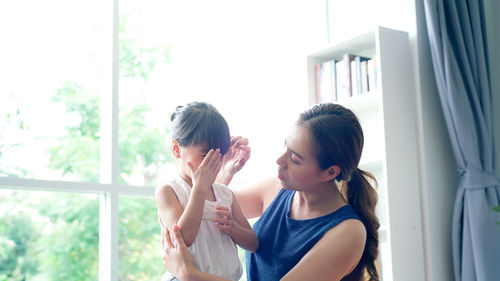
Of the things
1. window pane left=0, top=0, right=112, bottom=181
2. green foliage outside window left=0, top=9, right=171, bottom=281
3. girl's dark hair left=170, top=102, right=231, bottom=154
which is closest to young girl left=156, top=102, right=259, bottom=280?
girl's dark hair left=170, top=102, right=231, bottom=154

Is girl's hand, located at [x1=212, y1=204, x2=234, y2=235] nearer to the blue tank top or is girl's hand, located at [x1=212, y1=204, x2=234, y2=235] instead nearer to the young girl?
the young girl

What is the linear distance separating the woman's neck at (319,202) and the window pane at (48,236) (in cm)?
582

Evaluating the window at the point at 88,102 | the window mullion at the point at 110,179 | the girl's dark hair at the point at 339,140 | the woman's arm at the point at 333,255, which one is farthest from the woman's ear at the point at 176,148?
the window at the point at 88,102

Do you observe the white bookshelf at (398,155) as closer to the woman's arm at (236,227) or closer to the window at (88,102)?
the woman's arm at (236,227)

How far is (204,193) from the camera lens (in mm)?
1606

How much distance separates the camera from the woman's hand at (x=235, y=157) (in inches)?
77.7

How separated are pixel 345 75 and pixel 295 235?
1753 millimetres

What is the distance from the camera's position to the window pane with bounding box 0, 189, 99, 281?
7074mm

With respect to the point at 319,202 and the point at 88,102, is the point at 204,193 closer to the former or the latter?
the point at 319,202

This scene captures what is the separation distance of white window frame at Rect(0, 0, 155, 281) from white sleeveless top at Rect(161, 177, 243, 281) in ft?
4.49

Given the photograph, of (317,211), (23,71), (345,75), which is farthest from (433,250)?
(23,71)

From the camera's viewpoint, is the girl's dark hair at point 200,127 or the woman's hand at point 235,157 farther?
the woman's hand at point 235,157

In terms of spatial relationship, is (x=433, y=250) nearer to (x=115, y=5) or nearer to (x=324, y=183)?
(x=324, y=183)

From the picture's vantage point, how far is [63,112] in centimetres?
745
